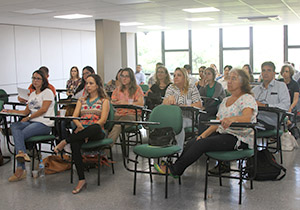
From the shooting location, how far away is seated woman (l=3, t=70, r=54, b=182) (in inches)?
181

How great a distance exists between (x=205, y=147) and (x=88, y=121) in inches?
64.0

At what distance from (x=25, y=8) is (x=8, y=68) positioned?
404cm

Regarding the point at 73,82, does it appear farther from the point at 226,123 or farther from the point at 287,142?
the point at 226,123

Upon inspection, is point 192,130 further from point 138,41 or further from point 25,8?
point 138,41

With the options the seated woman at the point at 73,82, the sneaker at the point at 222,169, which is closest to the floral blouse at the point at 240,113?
the sneaker at the point at 222,169

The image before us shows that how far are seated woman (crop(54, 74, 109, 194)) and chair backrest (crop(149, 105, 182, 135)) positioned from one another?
0.65 m

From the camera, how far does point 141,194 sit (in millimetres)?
4035

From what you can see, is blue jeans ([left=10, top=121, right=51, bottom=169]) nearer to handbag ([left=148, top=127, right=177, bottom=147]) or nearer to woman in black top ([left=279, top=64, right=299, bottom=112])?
handbag ([left=148, top=127, right=177, bottom=147])

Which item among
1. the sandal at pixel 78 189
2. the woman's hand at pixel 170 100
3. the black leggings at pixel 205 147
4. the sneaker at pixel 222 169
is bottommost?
the sandal at pixel 78 189

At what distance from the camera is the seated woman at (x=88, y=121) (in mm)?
4219

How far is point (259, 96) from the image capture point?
5.42 m

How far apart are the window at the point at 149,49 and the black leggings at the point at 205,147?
12646 millimetres

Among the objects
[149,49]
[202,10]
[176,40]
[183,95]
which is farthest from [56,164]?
[149,49]

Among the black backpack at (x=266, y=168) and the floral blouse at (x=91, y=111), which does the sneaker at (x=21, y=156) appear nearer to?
the floral blouse at (x=91, y=111)
